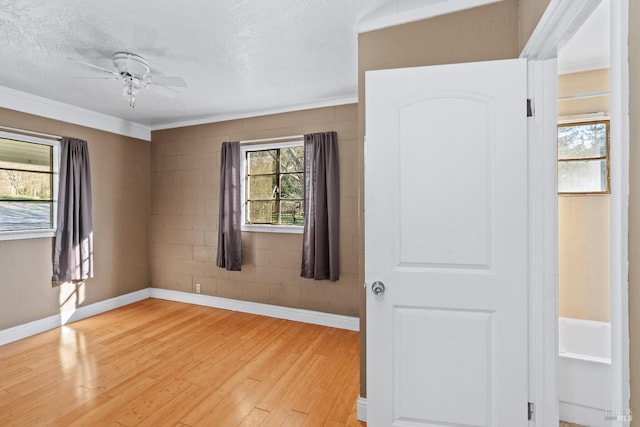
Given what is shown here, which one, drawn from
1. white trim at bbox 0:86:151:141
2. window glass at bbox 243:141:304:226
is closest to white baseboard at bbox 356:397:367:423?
window glass at bbox 243:141:304:226

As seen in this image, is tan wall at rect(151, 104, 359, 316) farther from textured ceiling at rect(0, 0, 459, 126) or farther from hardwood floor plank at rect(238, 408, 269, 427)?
hardwood floor plank at rect(238, 408, 269, 427)

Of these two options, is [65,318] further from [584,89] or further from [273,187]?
[584,89]

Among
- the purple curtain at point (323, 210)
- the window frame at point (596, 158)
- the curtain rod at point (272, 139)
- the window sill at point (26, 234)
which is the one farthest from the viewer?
the curtain rod at point (272, 139)

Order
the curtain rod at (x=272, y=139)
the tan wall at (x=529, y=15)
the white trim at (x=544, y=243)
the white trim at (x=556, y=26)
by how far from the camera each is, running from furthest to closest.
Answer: the curtain rod at (x=272, y=139) → the white trim at (x=544, y=243) → the tan wall at (x=529, y=15) → the white trim at (x=556, y=26)

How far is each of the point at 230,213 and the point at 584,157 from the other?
11.4 ft

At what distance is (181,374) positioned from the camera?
253 centimetres

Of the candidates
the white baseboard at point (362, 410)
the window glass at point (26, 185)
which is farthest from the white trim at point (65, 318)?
the white baseboard at point (362, 410)

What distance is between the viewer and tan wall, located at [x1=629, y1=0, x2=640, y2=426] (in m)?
0.72

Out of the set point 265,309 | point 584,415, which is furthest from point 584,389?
point 265,309

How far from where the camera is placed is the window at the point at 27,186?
10.3 ft

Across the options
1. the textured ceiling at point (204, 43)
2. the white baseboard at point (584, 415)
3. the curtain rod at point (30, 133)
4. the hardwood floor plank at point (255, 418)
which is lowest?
the hardwood floor plank at point (255, 418)

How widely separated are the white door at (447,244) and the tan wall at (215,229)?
1.75 m

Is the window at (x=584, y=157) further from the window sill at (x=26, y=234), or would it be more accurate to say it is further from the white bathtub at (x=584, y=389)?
the window sill at (x=26, y=234)

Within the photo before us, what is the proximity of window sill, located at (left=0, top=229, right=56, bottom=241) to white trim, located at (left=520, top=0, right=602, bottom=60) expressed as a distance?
14.6 ft
